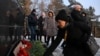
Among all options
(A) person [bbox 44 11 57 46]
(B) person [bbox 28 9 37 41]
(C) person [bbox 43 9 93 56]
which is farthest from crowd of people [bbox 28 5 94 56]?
(B) person [bbox 28 9 37 41]

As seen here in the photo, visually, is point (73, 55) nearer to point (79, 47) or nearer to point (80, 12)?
point (79, 47)

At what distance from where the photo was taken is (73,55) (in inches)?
301

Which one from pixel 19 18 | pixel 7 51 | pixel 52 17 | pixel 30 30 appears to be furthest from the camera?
pixel 30 30

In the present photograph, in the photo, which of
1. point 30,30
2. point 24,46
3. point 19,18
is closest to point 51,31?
point 30,30

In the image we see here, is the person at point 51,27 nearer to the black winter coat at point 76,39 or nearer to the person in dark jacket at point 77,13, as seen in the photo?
the person in dark jacket at point 77,13

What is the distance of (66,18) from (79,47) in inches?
25.1

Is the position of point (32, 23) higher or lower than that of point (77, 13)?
lower

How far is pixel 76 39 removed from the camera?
7.56 meters

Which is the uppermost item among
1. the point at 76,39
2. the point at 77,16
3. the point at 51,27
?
the point at 77,16

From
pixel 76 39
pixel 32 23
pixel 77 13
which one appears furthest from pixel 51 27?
pixel 76 39

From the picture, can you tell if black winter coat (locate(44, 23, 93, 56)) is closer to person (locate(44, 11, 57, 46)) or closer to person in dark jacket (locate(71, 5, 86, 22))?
person in dark jacket (locate(71, 5, 86, 22))

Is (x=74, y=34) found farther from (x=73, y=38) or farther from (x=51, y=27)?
(x=51, y=27)

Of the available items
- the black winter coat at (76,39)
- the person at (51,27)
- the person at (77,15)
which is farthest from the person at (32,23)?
the black winter coat at (76,39)

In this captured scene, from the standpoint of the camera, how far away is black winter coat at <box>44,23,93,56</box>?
753 centimetres
